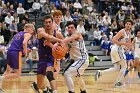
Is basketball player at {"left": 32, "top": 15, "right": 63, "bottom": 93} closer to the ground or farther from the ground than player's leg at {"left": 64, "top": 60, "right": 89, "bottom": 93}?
farther from the ground

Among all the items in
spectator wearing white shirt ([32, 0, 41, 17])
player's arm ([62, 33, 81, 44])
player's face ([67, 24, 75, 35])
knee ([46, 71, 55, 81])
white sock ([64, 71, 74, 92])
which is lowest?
white sock ([64, 71, 74, 92])

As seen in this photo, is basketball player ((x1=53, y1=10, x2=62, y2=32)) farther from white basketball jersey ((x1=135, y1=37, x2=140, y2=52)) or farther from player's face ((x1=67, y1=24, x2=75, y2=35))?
white basketball jersey ((x1=135, y1=37, x2=140, y2=52))

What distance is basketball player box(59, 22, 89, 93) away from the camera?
8719 mm

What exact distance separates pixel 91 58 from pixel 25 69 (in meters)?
3.26

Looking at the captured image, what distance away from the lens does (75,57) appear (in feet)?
29.7

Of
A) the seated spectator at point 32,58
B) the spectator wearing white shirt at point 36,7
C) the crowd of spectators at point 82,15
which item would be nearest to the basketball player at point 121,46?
the seated spectator at point 32,58

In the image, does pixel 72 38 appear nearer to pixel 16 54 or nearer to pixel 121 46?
pixel 16 54

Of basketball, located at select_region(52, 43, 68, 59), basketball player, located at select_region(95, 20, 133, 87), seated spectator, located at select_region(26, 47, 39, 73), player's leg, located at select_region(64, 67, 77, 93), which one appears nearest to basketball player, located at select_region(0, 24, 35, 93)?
player's leg, located at select_region(64, 67, 77, 93)

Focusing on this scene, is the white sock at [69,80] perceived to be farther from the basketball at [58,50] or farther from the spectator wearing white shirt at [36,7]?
the spectator wearing white shirt at [36,7]

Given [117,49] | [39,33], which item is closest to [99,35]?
[117,49]

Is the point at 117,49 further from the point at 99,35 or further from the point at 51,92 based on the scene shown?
the point at 99,35

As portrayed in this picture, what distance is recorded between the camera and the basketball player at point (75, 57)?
8719 millimetres

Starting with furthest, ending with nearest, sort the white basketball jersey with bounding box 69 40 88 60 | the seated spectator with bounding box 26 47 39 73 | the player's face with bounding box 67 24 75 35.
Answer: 1. the seated spectator with bounding box 26 47 39 73
2. the white basketball jersey with bounding box 69 40 88 60
3. the player's face with bounding box 67 24 75 35

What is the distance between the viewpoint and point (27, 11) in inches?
824
